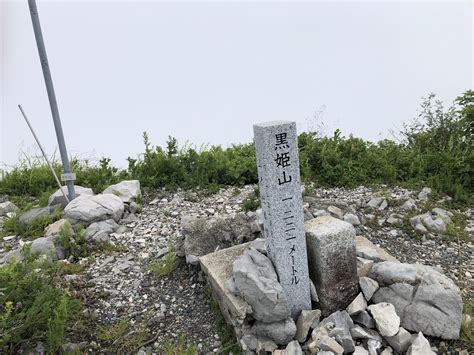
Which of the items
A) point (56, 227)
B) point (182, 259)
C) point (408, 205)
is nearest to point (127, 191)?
point (56, 227)

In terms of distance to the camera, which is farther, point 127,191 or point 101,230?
point 127,191

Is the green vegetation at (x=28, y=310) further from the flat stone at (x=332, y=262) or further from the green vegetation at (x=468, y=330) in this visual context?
the green vegetation at (x=468, y=330)

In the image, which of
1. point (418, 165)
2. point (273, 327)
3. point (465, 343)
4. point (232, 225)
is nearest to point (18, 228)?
point (232, 225)

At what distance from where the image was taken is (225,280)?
13.6 feet

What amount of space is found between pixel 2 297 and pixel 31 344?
0.55 metres

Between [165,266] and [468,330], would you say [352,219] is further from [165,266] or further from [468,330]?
[165,266]

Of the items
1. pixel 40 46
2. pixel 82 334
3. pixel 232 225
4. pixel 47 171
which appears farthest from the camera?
pixel 47 171

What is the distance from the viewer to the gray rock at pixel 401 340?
370 cm

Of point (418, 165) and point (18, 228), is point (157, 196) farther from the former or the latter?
point (418, 165)

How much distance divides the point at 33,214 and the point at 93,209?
1.27 meters

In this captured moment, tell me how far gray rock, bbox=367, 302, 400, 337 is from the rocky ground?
530mm

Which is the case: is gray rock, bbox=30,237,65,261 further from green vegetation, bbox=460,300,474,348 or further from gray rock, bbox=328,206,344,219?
green vegetation, bbox=460,300,474,348

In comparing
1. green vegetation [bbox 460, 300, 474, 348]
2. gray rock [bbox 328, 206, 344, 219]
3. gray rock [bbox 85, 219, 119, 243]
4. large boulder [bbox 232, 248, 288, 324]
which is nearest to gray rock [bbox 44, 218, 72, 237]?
gray rock [bbox 85, 219, 119, 243]

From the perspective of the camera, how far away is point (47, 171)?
854 cm
